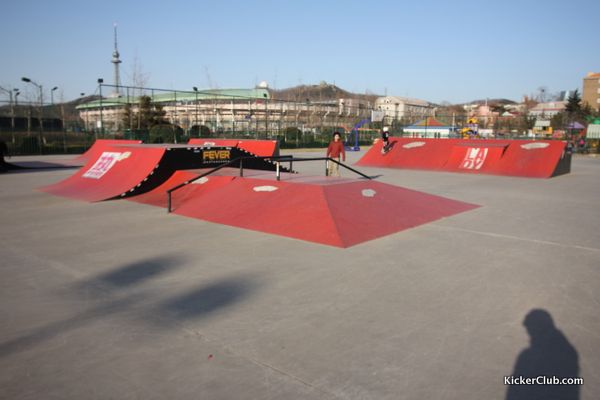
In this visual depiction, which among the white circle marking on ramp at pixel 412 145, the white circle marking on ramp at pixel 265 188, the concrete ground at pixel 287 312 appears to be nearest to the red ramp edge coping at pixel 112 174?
the concrete ground at pixel 287 312

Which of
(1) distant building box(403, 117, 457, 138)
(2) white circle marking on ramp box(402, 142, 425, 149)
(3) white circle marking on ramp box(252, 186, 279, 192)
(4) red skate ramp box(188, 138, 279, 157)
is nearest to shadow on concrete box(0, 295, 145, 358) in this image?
(3) white circle marking on ramp box(252, 186, 279, 192)

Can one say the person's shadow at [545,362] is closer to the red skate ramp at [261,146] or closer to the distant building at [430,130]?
the red skate ramp at [261,146]

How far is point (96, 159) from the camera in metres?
12.9

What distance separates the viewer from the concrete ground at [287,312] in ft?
9.32

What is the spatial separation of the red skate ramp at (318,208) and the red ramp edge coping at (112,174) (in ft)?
6.88

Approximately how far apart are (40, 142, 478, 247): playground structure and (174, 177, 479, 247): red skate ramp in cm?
2

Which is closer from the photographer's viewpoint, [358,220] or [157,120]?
[358,220]

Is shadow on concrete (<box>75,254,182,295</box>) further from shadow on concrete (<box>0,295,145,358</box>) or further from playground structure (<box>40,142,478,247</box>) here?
playground structure (<box>40,142,478,247</box>)

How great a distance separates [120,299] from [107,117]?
40.7 metres

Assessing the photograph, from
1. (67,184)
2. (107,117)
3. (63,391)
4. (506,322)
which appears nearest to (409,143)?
(67,184)

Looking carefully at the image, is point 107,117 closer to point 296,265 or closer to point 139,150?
point 139,150

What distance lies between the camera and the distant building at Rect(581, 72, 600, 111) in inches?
4031

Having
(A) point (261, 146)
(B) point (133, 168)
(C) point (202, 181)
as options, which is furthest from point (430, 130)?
(C) point (202, 181)

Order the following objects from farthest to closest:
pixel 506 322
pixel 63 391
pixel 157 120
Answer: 1. pixel 157 120
2. pixel 506 322
3. pixel 63 391
